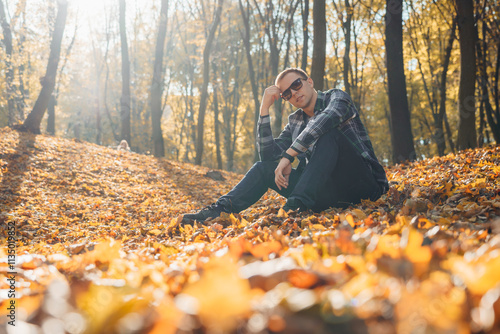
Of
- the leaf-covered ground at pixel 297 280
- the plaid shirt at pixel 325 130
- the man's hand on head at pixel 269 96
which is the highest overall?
the man's hand on head at pixel 269 96

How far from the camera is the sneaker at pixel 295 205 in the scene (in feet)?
10.3

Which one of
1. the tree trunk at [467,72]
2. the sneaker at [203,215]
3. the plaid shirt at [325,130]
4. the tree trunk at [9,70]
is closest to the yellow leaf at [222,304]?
the plaid shirt at [325,130]

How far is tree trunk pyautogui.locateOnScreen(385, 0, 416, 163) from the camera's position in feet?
25.0

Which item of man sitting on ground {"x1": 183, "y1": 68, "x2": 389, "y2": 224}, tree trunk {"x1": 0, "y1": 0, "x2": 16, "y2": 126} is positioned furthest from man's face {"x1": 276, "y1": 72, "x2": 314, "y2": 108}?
tree trunk {"x1": 0, "y1": 0, "x2": 16, "y2": 126}

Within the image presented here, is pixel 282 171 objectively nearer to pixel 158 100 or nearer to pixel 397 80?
pixel 397 80

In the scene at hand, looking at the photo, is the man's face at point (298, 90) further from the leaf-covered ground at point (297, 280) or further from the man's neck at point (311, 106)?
the leaf-covered ground at point (297, 280)

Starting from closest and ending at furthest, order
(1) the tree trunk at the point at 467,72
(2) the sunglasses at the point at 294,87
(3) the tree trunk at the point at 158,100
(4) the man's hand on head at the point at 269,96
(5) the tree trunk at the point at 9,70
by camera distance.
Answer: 1. (2) the sunglasses at the point at 294,87
2. (4) the man's hand on head at the point at 269,96
3. (1) the tree trunk at the point at 467,72
4. (3) the tree trunk at the point at 158,100
5. (5) the tree trunk at the point at 9,70

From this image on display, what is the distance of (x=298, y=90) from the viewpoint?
3.64 meters

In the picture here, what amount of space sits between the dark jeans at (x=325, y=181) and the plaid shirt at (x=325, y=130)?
0.10 m

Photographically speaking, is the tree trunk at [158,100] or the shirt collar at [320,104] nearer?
the shirt collar at [320,104]

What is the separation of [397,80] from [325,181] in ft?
18.1

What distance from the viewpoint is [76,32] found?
71.7 ft

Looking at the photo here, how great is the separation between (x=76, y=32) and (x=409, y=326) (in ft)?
82.5

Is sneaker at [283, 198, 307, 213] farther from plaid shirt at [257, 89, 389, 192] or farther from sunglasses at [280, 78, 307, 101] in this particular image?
sunglasses at [280, 78, 307, 101]
